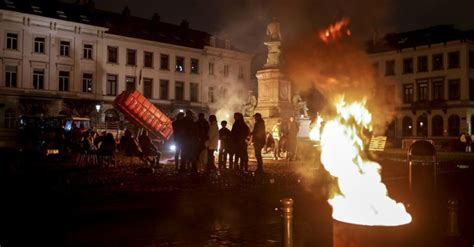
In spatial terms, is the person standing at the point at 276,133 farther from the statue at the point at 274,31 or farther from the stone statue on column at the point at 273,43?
the statue at the point at 274,31

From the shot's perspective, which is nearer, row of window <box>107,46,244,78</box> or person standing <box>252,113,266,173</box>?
person standing <box>252,113,266,173</box>

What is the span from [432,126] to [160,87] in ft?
99.7

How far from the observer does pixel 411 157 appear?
468 inches

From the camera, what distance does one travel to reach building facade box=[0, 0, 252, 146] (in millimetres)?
45438

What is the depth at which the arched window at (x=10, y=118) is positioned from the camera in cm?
4446

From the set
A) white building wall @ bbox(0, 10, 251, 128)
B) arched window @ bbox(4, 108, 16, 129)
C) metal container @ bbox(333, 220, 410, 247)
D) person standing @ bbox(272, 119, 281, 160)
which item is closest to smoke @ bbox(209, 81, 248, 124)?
white building wall @ bbox(0, 10, 251, 128)

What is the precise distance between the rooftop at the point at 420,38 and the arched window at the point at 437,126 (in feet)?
27.4

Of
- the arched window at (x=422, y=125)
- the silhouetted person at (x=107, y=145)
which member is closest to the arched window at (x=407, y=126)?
the arched window at (x=422, y=125)

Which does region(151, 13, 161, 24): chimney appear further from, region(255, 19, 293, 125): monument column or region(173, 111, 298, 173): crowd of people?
region(173, 111, 298, 173): crowd of people

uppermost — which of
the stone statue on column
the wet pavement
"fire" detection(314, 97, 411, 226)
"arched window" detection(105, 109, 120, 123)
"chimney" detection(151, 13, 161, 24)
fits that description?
"chimney" detection(151, 13, 161, 24)

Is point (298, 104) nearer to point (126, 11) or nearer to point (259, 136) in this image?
point (259, 136)

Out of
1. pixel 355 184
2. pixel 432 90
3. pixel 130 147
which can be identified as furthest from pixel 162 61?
pixel 355 184

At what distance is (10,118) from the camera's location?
147ft

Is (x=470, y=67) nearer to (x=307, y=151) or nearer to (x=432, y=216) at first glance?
(x=307, y=151)
